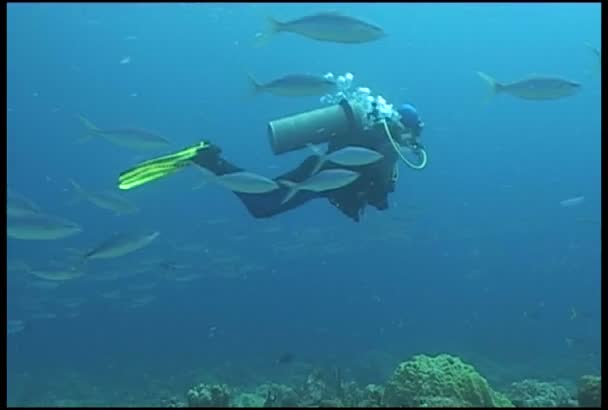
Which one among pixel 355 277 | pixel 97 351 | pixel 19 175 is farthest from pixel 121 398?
pixel 19 175

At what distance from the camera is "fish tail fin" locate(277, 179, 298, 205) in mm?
6887

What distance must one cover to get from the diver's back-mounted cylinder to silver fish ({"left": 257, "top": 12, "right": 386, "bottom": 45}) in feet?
2.52

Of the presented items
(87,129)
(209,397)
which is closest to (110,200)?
(87,129)

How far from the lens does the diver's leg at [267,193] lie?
23.7ft

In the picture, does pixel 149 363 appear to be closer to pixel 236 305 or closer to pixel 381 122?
pixel 236 305

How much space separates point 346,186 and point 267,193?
0.93 metres

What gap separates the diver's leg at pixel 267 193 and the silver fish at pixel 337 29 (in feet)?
4.01

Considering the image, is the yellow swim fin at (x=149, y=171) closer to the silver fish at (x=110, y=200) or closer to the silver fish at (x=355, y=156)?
the silver fish at (x=355, y=156)

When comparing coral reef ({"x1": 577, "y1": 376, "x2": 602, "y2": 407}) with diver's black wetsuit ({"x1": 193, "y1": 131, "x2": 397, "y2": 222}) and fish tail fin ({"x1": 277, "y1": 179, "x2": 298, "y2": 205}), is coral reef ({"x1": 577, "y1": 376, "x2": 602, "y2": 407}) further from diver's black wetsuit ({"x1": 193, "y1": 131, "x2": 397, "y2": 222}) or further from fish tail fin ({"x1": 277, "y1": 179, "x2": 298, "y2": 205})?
fish tail fin ({"x1": 277, "y1": 179, "x2": 298, "y2": 205})

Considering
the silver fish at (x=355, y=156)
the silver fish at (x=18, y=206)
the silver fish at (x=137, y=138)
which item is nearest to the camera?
the silver fish at (x=355, y=156)

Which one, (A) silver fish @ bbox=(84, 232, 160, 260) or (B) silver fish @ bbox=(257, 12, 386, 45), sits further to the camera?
(B) silver fish @ bbox=(257, 12, 386, 45)

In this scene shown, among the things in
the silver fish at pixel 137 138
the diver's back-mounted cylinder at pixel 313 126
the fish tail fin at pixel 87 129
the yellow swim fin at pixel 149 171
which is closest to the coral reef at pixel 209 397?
the yellow swim fin at pixel 149 171

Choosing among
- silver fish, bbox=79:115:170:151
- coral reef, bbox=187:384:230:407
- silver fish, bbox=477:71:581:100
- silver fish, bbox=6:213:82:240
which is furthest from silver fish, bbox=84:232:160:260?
silver fish, bbox=477:71:581:100

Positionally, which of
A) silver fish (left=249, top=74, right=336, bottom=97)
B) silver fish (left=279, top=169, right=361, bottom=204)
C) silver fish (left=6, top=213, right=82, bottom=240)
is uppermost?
silver fish (left=249, top=74, right=336, bottom=97)
